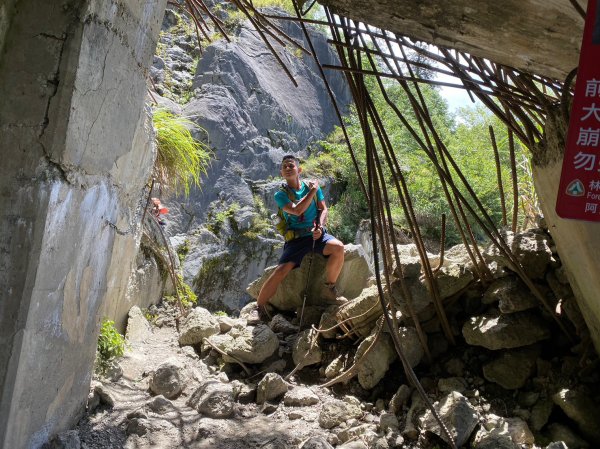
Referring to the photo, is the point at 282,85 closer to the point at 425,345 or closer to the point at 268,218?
the point at 268,218

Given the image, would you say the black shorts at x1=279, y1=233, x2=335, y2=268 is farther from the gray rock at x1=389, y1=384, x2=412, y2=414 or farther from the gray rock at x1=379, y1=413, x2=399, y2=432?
the gray rock at x1=379, y1=413, x2=399, y2=432

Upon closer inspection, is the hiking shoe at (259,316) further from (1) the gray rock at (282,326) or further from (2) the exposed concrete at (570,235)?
(2) the exposed concrete at (570,235)

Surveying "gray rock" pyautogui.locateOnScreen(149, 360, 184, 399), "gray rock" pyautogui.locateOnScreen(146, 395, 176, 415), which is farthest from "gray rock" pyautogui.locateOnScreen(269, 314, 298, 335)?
"gray rock" pyautogui.locateOnScreen(146, 395, 176, 415)

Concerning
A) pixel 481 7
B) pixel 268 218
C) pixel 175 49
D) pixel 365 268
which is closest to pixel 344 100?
pixel 175 49

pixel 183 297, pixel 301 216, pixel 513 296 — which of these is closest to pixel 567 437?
pixel 513 296

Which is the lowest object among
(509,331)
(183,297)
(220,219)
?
(220,219)

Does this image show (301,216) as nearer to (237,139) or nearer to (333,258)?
(333,258)

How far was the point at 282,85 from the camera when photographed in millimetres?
13156

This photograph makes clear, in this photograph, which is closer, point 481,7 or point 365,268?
point 481,7

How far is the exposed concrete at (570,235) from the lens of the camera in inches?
75.7

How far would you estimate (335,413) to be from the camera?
254 centimetres

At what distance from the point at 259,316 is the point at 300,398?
4.22 ft

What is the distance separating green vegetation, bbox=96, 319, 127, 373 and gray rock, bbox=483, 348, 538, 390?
76.9 inches

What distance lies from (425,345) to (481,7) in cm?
172
